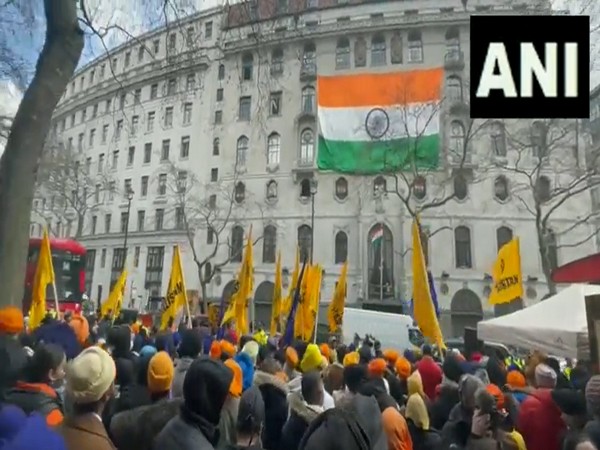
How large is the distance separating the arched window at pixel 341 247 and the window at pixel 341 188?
2538 millimetres

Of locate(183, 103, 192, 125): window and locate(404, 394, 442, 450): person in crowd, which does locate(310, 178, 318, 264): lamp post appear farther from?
locate(404, 394, 442, 450): person in crowd

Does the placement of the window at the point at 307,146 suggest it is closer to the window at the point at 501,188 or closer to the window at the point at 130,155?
the window at the point at 501,188

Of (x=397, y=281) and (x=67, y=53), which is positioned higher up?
(x=67, y=53)

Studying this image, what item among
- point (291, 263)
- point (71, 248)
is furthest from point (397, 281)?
point (71, 248)

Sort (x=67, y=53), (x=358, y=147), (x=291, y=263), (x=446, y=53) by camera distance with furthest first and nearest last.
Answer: (x=446, y=53) < (x=291, y=263) < (x=358, y=147) < (x=67, y=53)

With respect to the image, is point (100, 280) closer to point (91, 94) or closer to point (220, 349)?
point (91, 94)

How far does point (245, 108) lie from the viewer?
40.7 meters

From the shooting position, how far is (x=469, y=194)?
1362 inches

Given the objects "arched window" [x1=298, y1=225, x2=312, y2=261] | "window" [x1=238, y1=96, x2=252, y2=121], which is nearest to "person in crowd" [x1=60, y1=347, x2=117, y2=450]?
"arched window" [x1=298, y1=225, x2=312, y2=261]

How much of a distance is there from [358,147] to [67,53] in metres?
26.7

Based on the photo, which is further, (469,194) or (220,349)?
(469,194)

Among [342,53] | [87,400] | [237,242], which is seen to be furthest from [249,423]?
[342,53]

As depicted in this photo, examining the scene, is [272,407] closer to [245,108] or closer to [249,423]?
[249,423]

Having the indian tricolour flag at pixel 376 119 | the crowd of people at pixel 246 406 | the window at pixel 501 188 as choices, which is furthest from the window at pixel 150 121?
the crowd of people at pixel 246 406
